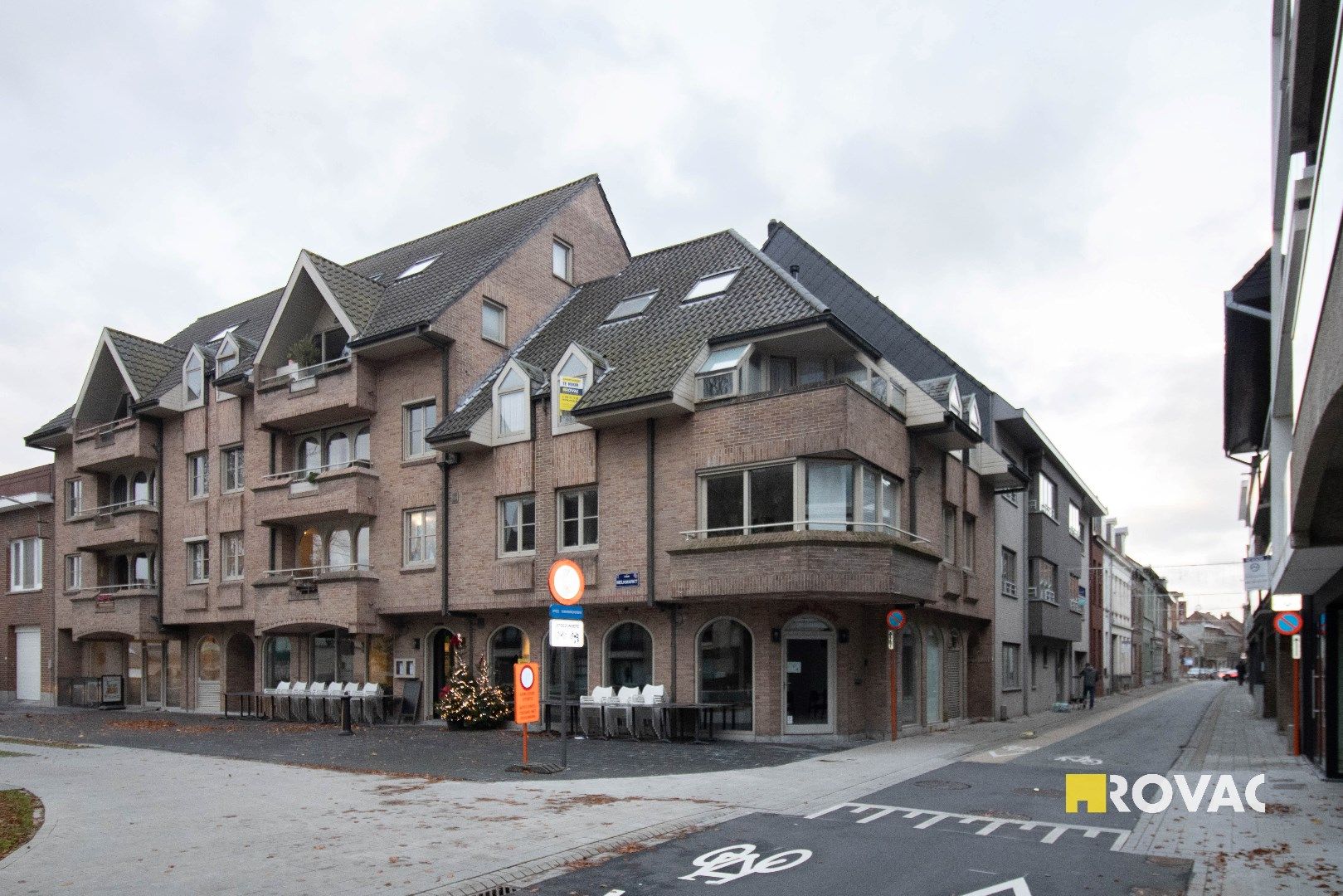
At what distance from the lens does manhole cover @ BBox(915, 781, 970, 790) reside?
14547 mm

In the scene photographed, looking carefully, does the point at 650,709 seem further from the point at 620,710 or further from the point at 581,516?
the point at 581,516

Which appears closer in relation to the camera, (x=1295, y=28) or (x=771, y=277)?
(x=1295, y=28)

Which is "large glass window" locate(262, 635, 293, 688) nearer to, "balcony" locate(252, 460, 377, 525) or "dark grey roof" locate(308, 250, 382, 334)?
"balcony" locate(252, 460, 377, 525)

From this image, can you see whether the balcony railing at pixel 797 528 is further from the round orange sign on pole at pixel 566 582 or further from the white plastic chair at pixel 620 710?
the round orange sign on pole at pixel 566 582

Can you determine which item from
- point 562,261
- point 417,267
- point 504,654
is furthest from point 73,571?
point 562,261

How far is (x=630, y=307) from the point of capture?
2580cm

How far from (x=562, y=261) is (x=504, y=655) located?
11.6 meters

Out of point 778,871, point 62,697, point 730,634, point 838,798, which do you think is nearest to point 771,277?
point 730,634

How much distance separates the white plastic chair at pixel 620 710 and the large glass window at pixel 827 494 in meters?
5.21

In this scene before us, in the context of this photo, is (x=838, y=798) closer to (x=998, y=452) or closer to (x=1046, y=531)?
→ (x=998, y=452)

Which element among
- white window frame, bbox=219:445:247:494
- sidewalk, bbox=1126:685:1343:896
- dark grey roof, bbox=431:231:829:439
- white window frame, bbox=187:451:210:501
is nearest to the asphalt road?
sidewalk, bbox=1126:685:1343:896

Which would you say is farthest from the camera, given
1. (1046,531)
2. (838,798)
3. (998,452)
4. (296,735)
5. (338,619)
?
(1046,531)

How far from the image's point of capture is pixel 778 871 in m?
9.16

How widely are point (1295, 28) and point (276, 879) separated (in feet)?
35.3
